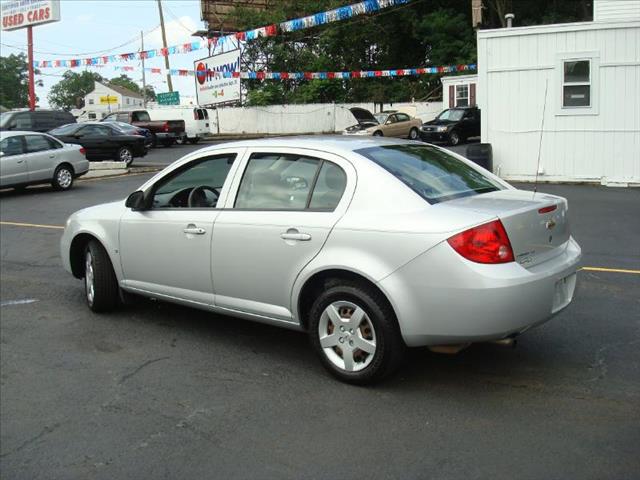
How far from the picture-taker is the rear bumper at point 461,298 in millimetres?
3967

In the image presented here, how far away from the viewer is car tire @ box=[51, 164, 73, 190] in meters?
17.2

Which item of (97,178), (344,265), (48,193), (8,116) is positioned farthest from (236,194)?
(8,116)

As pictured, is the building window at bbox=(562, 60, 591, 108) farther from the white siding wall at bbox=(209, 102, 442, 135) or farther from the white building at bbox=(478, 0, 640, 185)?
the white siding wall at bbox=(209, 102, 442, 135)

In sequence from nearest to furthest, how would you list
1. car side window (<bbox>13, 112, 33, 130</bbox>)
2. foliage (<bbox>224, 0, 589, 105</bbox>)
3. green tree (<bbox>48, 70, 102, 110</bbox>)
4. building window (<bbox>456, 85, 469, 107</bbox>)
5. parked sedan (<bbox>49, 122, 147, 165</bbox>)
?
parked sedan (<bbox>49, 122, 147, 165</bbox>) < car side window (<bbox>13, 112, 33, 130</bbox>) < building window (<bbox>456, 85, 469, 107</bbox>) < foliage (<bbox>224, 0, 589, 105</bbox>) < green tree (<bbox>48, 70, 102, 110</bbox>)

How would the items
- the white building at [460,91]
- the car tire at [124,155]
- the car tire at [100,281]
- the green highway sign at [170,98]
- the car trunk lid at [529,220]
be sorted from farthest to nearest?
the green highway sign at [170,98] < the white building at [460,91] < the car tire at [124,155] < the car tire at [100,281] < the car trunk lid at [529,220]

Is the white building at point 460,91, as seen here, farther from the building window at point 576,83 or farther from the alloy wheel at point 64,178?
the alloy wheel at point 64,178

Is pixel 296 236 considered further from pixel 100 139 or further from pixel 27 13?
pixel 27 13

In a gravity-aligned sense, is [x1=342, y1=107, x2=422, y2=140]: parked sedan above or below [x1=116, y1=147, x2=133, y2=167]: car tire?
above

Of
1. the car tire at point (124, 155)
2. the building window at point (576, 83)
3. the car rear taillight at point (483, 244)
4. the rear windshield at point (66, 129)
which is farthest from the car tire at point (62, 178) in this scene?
the car rear taillight at point (483, 244)

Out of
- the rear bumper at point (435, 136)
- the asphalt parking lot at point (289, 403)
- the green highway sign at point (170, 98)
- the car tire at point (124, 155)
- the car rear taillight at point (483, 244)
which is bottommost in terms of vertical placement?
the asphalt parking lot at point (289, 403)

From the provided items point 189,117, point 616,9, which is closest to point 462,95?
point 189,117

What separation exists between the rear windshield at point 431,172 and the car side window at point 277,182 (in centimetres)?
41

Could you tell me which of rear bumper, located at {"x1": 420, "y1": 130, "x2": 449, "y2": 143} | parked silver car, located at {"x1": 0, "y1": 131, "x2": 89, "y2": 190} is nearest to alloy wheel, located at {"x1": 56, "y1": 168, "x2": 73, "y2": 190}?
parked silver car, located at {"x1": 0, "y1": 131, "x2": 89, "y2": 190}

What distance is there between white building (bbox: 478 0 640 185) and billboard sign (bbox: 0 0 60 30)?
26.4 m
